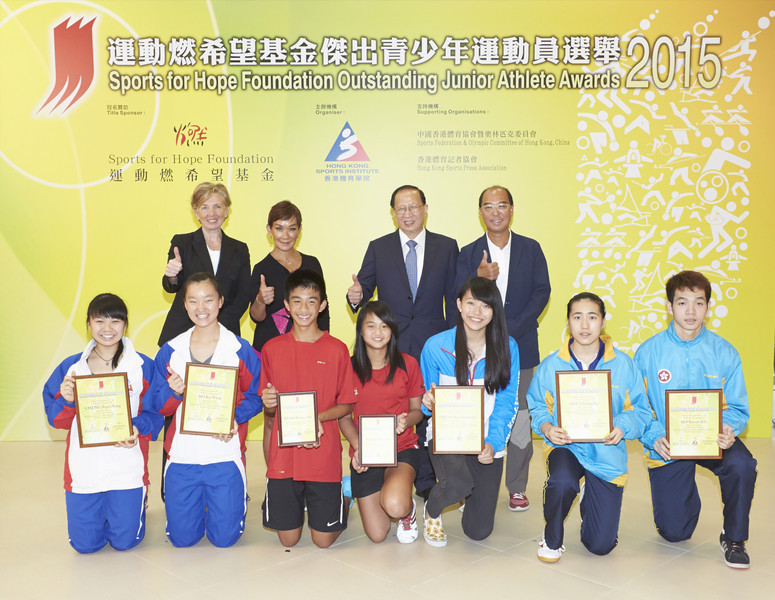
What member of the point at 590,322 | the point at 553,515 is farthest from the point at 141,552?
the point at 590,322

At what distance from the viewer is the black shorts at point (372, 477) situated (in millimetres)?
3662

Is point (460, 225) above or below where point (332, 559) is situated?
above

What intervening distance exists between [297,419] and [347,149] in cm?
284

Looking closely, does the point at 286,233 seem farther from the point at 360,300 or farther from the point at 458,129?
the point at 458,129

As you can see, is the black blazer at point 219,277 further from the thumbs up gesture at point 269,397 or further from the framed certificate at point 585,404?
the framed certificate at point 585,404

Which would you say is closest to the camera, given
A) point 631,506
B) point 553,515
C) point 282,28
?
point 553,515

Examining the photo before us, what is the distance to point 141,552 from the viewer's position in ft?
11.5

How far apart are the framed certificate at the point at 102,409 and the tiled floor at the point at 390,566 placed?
60cm

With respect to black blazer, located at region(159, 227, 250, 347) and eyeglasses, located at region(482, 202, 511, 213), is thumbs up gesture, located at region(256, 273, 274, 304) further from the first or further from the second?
eyeglasses, located at region(482, 202, 511, 213)

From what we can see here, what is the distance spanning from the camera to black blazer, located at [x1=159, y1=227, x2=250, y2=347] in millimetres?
4184

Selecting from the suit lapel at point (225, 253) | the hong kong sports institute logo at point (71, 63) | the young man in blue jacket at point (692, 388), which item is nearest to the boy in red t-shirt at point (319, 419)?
the suit lapel at point (225, 253)

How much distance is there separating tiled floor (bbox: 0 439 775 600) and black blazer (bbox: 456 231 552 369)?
0.98 meters

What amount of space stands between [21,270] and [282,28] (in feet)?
9.29

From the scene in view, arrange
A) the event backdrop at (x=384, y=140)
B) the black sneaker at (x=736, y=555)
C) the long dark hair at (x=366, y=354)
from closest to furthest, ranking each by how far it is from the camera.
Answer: the black sneaker at (x=736, y=555), the long dark hair at (x=366, y=354), the event backdrop at (x=384, y=140)
